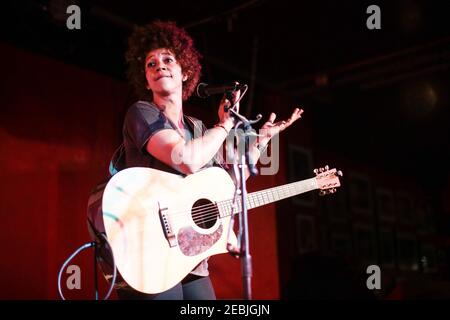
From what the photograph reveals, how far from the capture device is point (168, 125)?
7.38 ft

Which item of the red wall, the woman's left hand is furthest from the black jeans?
the red wall

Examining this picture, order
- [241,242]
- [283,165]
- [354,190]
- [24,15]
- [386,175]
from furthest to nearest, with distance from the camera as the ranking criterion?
[386,175] < [354,190] < [283,165] < [24,15] < [241,242]

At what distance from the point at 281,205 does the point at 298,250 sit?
1.89 ft

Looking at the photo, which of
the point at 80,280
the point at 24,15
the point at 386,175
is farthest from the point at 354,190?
the point at 24,15

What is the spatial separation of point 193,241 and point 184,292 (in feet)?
0.72

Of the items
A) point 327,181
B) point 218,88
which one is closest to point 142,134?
point 218,88

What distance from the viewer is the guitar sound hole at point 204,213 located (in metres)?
2.32

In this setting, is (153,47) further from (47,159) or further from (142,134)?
(47,159)

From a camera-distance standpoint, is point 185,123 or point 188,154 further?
point 185,123

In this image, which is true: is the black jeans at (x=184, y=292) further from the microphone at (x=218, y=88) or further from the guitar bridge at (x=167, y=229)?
the microphone at (x=218, y=88)

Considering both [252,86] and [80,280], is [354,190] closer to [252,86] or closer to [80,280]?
[252,86]

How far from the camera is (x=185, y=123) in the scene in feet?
8.12

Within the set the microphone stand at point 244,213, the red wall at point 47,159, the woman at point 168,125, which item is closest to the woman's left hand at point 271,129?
the woman at point 168,125

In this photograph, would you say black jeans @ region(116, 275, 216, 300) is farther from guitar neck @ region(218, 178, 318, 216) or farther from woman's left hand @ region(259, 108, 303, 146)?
woman's left hand @ region(259, 108, 303, 146)
